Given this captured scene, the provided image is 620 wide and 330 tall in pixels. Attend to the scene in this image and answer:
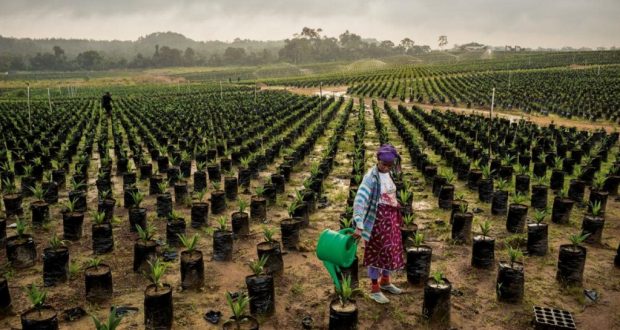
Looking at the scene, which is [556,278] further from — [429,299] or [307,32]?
[307,32]

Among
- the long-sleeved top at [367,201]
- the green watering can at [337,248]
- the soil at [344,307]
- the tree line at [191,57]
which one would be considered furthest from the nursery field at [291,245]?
the tree line at [191,57]

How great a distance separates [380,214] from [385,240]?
12.3 inches

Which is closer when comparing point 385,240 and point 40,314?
point 40,314

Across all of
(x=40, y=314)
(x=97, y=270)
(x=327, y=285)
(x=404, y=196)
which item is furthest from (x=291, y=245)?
(x=40, y=314)

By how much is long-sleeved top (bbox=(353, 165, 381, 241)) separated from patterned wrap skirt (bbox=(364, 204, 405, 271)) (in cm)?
8

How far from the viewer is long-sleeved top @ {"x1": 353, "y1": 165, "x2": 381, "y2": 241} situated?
489cm

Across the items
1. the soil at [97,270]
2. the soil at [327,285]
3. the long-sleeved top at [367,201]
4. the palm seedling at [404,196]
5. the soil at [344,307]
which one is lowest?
the soil at [327,285]

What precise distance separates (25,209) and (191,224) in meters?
3.75

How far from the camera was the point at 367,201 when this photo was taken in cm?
493

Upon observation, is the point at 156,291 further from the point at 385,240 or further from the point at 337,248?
the point at 385,240

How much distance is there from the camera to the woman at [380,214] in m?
4.89

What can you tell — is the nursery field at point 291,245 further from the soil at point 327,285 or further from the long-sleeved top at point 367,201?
the long-sleeved top at point 367,201

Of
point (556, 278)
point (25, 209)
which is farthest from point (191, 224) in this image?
point (556, 278)

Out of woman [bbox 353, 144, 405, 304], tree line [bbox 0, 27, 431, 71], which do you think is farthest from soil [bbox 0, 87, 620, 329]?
tree line [bbox 0, 27, 431, 71]
